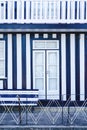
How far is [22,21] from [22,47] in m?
1.05

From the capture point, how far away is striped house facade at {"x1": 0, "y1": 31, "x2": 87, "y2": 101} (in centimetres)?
1250

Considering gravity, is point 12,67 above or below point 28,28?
below

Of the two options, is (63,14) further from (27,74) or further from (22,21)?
(27,74)

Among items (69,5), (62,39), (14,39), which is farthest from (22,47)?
(69,5)

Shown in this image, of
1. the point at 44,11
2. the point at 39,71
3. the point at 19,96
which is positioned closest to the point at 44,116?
the point at 19,96

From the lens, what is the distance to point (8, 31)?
40.3 feet

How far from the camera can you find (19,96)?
39.4ft

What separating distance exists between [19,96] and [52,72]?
1615 mm

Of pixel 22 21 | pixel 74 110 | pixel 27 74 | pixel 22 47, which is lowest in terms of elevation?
pixel 74 110

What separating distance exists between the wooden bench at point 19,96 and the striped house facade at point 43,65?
0.43m

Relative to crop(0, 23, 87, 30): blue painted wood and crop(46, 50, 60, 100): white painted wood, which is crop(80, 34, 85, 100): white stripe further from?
crop(46, 50, 60, 100): white painted wood

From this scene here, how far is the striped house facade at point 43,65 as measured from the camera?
12500mm

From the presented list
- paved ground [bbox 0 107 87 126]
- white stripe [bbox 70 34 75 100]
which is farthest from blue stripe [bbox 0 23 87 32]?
paved ground [bbox 0 107 87 126]

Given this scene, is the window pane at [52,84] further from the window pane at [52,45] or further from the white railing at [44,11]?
the white railing at [44,11]
